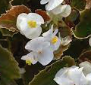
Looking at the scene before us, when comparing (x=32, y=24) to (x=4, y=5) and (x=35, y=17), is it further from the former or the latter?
(x=4, y=5)

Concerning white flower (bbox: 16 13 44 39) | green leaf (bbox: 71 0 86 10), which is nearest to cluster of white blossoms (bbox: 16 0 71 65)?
white flower (bbox: 16 13 44 39)

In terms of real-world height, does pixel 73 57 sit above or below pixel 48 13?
below

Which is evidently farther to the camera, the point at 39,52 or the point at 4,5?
the point at 4,5

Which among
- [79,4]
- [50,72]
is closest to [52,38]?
[50,72]

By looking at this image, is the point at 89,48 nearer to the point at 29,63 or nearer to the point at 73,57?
the point at 73,57

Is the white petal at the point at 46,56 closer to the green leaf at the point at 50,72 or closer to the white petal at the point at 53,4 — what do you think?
the green leaf at the point at 50,72

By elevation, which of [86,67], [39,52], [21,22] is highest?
[21,22]

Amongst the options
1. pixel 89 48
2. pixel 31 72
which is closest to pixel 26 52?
pixel 31 72
